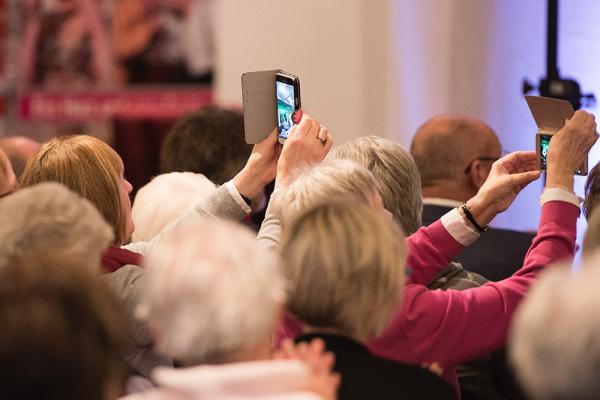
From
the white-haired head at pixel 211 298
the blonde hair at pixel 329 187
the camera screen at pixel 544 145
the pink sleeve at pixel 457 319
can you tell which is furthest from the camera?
the camera screen at pixel 544 145

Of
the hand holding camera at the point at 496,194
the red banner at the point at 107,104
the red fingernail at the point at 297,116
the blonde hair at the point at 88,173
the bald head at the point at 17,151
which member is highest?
the red fingernail at the point at 297,116

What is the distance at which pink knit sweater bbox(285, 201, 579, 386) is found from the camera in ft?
7.82

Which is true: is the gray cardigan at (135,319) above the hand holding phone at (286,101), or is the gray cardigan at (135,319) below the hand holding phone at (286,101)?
below

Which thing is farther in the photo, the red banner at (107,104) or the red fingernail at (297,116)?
the red banner at (107,104)

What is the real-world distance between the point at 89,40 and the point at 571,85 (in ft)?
10.6

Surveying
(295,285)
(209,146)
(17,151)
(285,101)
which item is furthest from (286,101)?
(17,151)

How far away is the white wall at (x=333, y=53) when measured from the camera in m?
5.36

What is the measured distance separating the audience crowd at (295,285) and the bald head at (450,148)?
1.42 feet

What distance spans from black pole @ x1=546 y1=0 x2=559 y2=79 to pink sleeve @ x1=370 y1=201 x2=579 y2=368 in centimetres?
234

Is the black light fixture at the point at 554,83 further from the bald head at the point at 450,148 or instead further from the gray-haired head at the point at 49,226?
the gray-haired head at the point at 49,226

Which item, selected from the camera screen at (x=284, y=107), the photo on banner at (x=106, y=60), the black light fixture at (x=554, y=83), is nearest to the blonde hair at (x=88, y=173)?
the camera screen at (x=284, y=107)

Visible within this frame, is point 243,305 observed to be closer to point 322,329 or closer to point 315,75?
point 322,329

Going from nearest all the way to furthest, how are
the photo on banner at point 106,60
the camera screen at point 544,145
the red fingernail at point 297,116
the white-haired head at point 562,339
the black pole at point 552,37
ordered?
the white-haired head at point 562,339 < the camera screen at point 544,145 < the red fingernail at point 297,116 < the black pole at point 552,37 < the photo on banner at point 106,60

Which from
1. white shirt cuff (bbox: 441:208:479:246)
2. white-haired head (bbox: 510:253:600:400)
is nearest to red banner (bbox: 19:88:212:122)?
white shirt cuff (bbox: 441:208:479:246)
